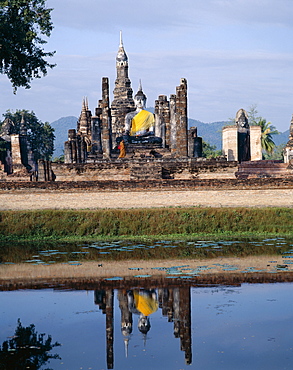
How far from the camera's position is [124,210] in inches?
878

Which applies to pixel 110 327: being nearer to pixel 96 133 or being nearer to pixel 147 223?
pixel 147 223

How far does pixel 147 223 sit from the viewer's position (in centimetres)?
2155

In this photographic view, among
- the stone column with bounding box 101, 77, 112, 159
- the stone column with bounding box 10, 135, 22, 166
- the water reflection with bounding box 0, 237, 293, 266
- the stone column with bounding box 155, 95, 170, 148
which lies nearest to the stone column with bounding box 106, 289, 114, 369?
the water reflection with bounding box 0, 237, 293, 266

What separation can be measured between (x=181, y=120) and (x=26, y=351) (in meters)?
25.9

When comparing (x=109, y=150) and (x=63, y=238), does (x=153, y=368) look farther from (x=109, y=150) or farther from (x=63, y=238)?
(x=109, y=150)

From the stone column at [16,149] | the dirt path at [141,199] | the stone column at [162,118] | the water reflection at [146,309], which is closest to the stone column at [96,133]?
the stone column at [162,118]

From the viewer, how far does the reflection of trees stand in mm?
7773

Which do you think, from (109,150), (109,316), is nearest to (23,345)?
(109,316)

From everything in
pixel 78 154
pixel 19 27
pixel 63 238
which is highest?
pixel 19 27

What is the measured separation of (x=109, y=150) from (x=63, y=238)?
16.8 metres

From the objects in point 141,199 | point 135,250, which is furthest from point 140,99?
point 135,250

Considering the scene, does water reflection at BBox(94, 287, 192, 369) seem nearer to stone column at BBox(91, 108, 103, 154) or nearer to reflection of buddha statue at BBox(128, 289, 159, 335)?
reflection of buddha statue at BBox(128, 289, 159, 335)

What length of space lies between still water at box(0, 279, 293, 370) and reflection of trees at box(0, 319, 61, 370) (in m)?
0.07

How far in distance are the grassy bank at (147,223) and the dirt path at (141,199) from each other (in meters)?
1.39
